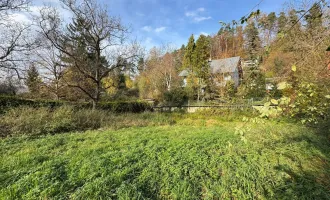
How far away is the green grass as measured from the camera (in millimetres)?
1906

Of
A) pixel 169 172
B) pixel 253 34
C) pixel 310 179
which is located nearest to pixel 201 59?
pixel 253 34

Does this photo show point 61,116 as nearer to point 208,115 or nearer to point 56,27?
point 56,27

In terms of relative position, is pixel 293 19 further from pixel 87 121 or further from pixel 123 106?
pixel 123 106

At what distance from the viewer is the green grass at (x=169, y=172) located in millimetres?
1906

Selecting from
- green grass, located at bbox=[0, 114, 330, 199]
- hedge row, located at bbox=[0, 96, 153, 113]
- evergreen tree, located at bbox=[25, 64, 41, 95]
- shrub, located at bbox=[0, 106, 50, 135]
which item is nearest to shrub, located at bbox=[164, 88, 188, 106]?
hedge row, located at bbox=[0, 96, 153, 113]

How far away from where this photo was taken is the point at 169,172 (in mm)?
2367

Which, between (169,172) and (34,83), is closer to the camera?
(169,172)

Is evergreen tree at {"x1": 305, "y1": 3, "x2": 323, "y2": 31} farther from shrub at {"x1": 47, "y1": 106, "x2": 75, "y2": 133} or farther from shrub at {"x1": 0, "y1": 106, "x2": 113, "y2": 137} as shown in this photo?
shrub at {"x1": 47, "y1": 106, "x2": 75, "y2": 133}

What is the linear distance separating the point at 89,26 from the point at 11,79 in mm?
4842

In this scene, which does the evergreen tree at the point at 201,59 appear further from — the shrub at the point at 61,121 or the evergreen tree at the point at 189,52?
the shrub at the point at 61,121

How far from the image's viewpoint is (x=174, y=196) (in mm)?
1896

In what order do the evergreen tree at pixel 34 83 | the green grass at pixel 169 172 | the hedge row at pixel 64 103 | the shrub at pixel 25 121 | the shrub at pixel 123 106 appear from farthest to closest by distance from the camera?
the shrub at pixel 123 106
the evergreen tree at pixel 34 83
the hedge row at pixel 64 103
the shrub at pixel 25 121
the green grass at pixel 169 172

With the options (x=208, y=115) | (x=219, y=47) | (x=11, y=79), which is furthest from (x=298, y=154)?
(x=219, y=47)

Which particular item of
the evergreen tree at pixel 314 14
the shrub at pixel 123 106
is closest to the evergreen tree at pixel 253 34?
the evergreen tree at pixel 314 14
